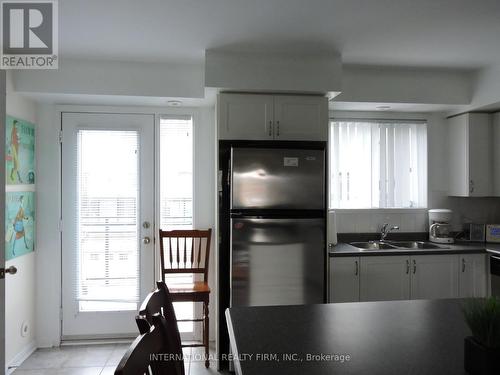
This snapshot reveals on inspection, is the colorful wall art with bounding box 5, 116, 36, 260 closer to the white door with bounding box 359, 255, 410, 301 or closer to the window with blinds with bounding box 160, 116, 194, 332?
the window with blinds with bounding box 160, 116, 194, 332

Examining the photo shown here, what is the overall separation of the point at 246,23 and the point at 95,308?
2.73 m

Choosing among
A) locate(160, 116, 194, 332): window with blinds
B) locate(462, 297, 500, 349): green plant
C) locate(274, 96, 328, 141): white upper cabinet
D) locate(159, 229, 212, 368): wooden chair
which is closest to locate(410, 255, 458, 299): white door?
locate(274, 96, 328, 141): white upper cabinet

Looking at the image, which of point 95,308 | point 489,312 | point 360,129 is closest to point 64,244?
point 95,308

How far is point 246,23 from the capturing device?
2256 millimetres

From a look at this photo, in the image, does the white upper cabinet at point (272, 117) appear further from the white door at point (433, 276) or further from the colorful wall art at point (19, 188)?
the colorful wall art at point (19, 188)

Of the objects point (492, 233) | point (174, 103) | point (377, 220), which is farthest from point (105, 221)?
point (492, 233)

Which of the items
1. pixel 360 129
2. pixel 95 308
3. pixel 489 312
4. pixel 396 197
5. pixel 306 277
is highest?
pixel 360 129

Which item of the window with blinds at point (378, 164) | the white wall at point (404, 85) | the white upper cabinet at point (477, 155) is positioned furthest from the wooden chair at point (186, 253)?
the white upper cabinet at point (477, 155)

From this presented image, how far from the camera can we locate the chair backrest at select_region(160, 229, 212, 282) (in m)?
3.17

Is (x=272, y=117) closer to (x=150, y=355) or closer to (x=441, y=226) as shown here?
(x=441, y=226)

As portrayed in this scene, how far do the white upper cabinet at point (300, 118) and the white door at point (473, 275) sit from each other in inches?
64.9

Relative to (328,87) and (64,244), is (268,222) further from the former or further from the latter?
(64,244)

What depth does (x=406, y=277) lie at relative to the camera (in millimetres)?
3045

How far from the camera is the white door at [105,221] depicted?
3.25 m
